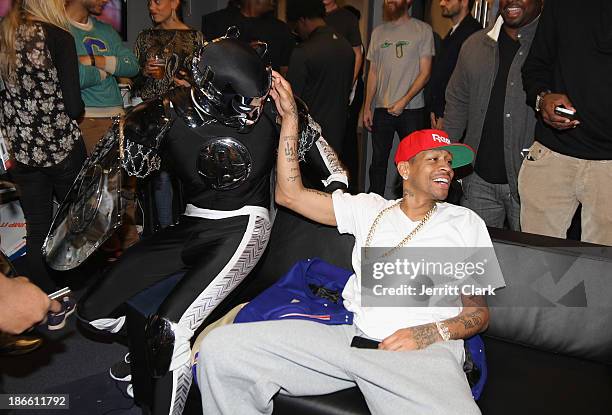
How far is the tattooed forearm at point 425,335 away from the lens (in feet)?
6.25

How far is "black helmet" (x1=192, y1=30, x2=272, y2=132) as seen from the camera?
2.04 m

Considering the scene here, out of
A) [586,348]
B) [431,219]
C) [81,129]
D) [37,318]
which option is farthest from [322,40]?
[37,318]

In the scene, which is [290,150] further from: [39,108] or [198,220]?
[39,108]

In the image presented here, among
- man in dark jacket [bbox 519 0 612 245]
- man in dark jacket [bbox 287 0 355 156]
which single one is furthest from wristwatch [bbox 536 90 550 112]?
man in dark jacket [bbox 287 0 355 156]

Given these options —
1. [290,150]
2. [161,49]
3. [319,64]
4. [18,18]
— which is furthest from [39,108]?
[319,64]

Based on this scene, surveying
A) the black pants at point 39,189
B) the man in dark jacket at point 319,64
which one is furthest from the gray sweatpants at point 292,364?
the man in dark jacket at point 319,64

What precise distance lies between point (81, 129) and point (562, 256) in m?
2.64

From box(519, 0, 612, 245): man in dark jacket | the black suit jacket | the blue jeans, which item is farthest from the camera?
the black suit jacket

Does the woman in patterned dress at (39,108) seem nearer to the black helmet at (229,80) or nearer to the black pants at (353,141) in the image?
the black helmet at (229,80)

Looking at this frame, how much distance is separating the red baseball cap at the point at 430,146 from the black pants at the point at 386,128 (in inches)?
101

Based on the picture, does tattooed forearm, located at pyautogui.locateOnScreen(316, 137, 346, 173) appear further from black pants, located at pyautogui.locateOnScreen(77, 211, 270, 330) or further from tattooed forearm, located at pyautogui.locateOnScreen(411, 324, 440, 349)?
tattooed forearm, located at pyautogui.locateOnScreen(411, 324, 440, 349)

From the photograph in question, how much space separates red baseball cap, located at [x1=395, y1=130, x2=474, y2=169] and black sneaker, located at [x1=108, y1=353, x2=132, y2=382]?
160cm

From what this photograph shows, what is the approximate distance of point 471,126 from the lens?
123 inches

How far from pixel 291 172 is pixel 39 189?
1548 mm
